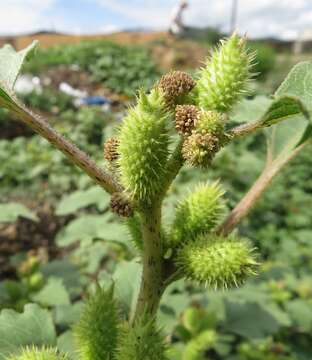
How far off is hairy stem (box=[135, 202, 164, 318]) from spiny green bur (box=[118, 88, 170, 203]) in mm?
91

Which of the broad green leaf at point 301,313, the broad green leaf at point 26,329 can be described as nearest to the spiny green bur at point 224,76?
the broad green leaf at point 26,329

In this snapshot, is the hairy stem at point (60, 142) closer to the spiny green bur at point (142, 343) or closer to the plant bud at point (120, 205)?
the plant bud at point (120, 205)

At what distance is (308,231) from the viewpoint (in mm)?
5191

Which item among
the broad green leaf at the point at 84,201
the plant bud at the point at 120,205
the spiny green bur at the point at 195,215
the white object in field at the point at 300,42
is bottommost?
the plant bud at the point at 120,205

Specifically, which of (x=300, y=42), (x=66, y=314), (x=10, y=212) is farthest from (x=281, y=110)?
A: (x=300, y=42)

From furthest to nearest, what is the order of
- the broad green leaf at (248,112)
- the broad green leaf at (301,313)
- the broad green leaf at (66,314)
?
1. the broad green leaf at (301,313)
2. the broad green leaf at (66,314)
3. the broad green leaf at (248,112)

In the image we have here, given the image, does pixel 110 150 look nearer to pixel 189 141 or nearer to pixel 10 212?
pixel 189 141

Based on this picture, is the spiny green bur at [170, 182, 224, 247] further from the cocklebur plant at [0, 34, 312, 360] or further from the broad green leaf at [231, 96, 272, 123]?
the broad green leaf at [231, 96, 272, 123]

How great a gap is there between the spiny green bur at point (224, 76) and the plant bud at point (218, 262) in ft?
0.84

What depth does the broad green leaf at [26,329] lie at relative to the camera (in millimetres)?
1191

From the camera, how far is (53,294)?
2.01 meters

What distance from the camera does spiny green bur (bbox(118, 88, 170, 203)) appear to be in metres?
0.90

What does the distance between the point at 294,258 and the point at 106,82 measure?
7939mm

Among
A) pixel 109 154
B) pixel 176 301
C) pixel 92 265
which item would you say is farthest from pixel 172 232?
pixel 92 265
